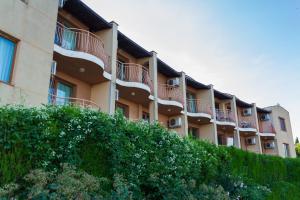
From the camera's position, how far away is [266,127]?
29.2 meters

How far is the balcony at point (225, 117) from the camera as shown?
76.6 ft

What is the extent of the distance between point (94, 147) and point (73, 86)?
7.59 meters

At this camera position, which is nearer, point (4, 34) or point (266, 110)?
point (4, 34)

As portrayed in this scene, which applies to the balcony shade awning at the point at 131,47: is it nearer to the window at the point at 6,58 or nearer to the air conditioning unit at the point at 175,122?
the air conditioning unit at the point at 175,122

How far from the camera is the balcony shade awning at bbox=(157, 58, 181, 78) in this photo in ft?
63.0

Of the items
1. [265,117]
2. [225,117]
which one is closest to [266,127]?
[265,117]

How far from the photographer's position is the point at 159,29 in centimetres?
1122

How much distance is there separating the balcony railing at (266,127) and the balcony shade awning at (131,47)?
53.6 feet

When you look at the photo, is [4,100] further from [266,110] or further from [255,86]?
[266,110]

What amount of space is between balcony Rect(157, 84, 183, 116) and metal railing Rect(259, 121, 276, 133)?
1281cm

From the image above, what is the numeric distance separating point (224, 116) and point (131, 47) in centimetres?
1085

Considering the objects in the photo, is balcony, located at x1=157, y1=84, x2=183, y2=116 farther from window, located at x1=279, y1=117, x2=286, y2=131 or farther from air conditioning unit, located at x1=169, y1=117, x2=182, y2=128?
window, located at x1=279, y1=117, x2=286, y2=131

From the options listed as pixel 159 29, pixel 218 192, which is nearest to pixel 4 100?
pixel 159 29

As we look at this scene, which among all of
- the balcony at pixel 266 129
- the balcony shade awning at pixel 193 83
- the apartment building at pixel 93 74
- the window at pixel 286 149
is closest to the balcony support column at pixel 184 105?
the apartment building at pixel 93 74
